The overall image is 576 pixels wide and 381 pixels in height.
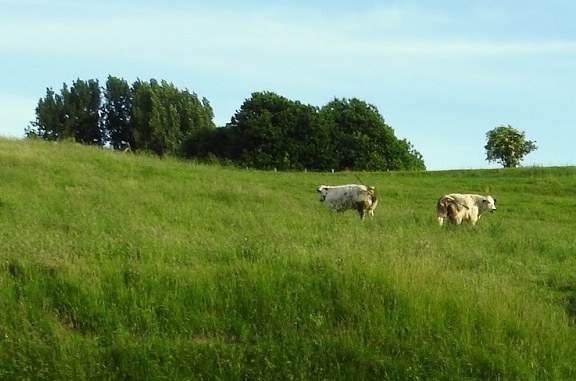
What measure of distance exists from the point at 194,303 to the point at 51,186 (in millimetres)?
14869

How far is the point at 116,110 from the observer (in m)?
88.2

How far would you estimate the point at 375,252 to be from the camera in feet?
43.3

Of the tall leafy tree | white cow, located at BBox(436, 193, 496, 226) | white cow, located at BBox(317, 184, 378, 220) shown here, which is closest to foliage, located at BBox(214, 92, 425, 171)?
the tall leafy tree

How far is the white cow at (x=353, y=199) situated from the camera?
82.8ft

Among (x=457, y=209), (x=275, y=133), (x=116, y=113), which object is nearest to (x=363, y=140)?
(x=275, y=133)

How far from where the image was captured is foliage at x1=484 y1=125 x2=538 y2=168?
7350 centimetres

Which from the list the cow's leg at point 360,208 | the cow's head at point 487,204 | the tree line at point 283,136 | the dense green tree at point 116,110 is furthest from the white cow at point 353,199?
the dense green tree at point 116,110

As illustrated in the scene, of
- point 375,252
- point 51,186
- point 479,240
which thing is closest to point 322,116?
point 51,186

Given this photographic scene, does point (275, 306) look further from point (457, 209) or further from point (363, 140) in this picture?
point (363, 140)

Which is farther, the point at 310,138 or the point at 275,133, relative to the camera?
the point at 310,138

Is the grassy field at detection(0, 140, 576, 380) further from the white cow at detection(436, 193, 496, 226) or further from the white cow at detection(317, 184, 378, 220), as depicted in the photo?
the white cow at detection(317, 184, 378, 220)

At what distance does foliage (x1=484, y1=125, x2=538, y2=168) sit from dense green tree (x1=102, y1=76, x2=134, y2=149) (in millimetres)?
37196

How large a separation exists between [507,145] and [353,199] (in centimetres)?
5117

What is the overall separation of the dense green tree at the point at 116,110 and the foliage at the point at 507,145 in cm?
3720
